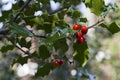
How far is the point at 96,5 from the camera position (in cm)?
216

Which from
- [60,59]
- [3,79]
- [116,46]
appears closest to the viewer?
[60,59]

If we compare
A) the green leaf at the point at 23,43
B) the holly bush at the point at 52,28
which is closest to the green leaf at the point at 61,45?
the holly bush at the point at 52,28

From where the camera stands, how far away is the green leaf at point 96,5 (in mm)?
2145

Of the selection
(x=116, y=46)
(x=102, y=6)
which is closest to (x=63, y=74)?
(x=102, y=6)

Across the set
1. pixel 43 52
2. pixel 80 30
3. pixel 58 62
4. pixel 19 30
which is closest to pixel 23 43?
pixel 43 52

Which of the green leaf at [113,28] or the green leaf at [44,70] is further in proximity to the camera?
the green leaf at [44,70]

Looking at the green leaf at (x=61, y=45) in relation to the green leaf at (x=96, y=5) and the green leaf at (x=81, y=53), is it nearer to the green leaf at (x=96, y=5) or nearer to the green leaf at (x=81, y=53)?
the green leaf at (x=81, y=53)

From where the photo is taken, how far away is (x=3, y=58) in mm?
6559

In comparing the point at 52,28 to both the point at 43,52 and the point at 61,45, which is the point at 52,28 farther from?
the point at 43,52

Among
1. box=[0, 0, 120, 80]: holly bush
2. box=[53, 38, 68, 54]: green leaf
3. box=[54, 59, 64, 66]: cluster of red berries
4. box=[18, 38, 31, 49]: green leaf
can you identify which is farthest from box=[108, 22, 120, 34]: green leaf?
box=[18, 38, 31, 49]: green leaf

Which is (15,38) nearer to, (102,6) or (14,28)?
(14,28)

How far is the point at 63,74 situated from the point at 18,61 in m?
3.51

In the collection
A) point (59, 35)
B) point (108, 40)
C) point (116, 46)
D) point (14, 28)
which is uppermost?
point (116, 46)

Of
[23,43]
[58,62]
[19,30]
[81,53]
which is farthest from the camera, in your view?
[23,43]
